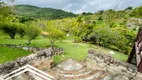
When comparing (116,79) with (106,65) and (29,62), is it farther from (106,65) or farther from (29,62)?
(29,62)

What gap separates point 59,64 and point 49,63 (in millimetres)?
1637

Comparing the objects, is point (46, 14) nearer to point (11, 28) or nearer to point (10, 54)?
point (11, 28)

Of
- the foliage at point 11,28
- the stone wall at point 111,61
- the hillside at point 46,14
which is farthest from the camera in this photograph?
the hillside at point 46,14

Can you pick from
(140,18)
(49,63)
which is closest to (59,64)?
(49,63)

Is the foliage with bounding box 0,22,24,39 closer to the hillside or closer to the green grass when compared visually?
the green grass

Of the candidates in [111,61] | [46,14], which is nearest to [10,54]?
[111,61]

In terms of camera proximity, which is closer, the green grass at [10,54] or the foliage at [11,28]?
the green grass at [10,54]

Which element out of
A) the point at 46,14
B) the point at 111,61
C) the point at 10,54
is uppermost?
the point at 46,14

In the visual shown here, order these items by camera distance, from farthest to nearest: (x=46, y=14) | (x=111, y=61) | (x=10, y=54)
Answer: (x=46, y=14) → (x=10, y=54) → (x=111, y=61)

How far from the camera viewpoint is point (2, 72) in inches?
290

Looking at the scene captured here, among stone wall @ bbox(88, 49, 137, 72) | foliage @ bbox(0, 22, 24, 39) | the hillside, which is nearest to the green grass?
foliage @ bbox(0, 22, 24, 39)

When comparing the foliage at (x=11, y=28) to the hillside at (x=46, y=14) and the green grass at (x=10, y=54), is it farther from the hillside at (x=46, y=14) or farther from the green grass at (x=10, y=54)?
the hillside at (x=46, y=14)

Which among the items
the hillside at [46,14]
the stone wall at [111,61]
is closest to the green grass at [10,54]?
the stone wall at [111,61]

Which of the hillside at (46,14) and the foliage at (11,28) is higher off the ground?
the hillside at (46,14)
